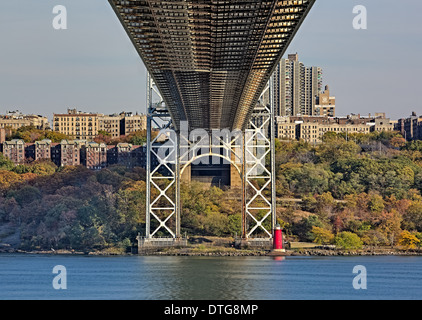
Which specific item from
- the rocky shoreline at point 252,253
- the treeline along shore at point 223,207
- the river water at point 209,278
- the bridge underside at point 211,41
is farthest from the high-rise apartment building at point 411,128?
the bridge underside at point 211,41

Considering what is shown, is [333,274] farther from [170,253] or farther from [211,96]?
[170,253]

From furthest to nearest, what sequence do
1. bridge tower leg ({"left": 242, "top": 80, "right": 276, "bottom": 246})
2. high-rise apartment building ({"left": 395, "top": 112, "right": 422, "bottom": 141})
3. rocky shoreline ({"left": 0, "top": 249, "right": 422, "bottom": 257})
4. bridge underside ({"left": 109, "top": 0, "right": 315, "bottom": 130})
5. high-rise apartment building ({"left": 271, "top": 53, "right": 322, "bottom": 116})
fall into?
high-rise apartment building ({"left": 271, "top": 53, "right": 322, "bottom": 116}) → high-rise apartment building ({"left": 395, "top": 112, "right": 422, "bottom": 141}) → bridge tower leg ({"left": 242, "top": 80, "right": 276, "bottom": 246}) → rocky shoreline ({"left": 0, "top": 249, "right": 422, "bottom": 257}) → bridge underside ({"left": 109, "top": 0, "right": 315, "bottom": 130})

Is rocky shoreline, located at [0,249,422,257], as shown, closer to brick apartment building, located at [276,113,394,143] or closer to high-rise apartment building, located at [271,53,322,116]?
brick apartment building, located at [276,113,394,143]

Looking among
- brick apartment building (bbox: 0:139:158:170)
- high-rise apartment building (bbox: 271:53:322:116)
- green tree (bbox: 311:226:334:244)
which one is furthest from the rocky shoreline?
high-rise apartment building (bbox: 271:53:322:116)

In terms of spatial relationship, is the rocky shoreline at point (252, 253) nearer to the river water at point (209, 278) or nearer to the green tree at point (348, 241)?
the green tree at point (348, 241)

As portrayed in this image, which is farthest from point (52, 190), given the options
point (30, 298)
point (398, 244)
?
point (30, 298)

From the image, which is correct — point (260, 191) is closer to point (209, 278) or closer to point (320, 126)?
point (209, 278)

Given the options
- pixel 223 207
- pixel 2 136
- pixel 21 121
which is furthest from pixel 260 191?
pixel 21 121

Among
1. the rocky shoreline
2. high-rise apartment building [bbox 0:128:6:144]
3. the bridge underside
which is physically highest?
high-rise apartment building [bbox 0:128:6:144]
